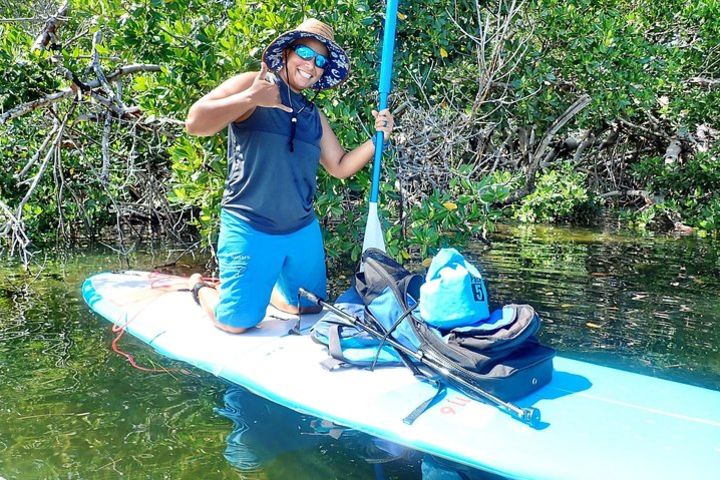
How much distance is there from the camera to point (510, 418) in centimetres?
287

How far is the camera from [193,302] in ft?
15.2

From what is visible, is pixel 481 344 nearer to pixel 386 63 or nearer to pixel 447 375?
pixel 447 375

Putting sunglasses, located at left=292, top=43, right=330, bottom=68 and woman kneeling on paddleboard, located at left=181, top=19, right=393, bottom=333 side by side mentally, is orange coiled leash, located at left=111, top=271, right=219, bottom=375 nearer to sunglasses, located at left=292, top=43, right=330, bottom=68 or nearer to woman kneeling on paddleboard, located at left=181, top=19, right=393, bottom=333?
woman kneeling on paddleboard, located at left=181, top=19, right=393, bottom=333

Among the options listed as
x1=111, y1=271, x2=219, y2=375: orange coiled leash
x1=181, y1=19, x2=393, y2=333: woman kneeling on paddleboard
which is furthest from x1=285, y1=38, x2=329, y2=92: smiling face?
x1=111, y1=271, x2=219, y2=375: orange coiled leash

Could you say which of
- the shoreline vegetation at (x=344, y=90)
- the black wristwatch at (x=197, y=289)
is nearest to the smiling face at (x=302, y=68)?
the shoreline vegetation at (x=344, y=90)

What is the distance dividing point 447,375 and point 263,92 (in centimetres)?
168

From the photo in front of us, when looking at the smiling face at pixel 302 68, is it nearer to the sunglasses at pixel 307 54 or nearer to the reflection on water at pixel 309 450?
the sunglasses at pixel 307 54

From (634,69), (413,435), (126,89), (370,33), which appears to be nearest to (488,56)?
(634,69)

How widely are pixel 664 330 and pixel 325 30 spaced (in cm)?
345

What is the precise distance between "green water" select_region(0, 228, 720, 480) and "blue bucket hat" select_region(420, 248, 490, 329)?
2.18 ft

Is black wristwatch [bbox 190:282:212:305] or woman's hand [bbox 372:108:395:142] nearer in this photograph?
woman's hand [bbox 372:108:395:142]

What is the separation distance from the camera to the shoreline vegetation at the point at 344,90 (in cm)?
479

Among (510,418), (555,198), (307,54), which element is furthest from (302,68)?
(555,198)

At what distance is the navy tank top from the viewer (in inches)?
146
